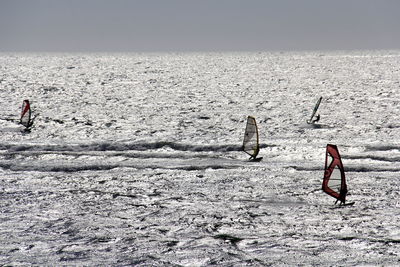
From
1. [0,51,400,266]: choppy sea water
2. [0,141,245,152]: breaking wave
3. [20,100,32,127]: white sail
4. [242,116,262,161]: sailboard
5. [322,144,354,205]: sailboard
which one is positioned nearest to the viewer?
[0,51,400,266]: choppy sea water

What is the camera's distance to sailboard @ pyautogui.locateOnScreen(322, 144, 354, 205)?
9812mm

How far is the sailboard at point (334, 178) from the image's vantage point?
9.81 metres

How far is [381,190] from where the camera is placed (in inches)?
429

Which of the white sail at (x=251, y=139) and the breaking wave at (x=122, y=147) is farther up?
the white sail at (x=251, y=139)

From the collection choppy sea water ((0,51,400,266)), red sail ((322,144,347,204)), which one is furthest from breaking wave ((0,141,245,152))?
red sail ((322,144,347,204))

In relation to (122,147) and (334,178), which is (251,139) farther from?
(334,178)

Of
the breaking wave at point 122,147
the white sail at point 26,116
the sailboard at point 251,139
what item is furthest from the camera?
the white sail at point 26,116

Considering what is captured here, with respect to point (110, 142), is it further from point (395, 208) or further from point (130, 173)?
point (395, 208)

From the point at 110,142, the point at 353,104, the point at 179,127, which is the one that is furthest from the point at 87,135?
the point at 353,104

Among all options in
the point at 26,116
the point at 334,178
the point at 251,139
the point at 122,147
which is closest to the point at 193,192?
the point at 334,178

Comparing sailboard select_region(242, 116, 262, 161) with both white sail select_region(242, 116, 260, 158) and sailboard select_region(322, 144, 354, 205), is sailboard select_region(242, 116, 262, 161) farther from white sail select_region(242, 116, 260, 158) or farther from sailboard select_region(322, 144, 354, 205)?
sailboard select_region(322, 144, 354, 205)

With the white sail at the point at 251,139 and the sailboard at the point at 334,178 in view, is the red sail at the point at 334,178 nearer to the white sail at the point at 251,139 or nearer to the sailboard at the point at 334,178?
the sailboard at the point at 334,178

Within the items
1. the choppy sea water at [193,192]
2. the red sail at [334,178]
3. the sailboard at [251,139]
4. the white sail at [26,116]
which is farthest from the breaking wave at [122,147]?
the red sail at [334,178]

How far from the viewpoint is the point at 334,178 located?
1043 cm
